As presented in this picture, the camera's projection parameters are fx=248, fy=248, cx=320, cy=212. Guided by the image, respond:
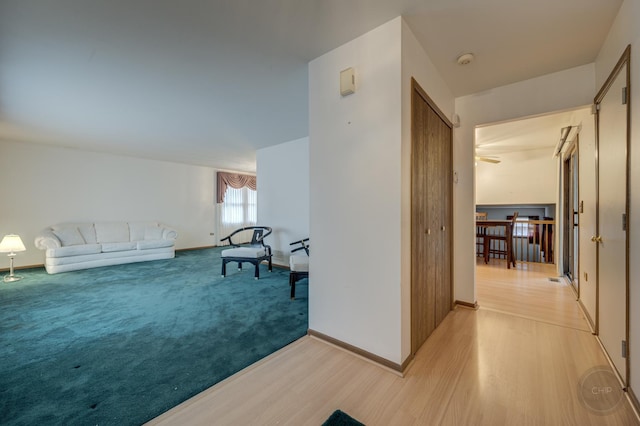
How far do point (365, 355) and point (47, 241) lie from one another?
6.12 meters

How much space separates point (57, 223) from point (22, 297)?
110 inches

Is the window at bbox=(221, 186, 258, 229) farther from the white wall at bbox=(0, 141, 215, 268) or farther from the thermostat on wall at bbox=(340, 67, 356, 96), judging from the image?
the thermostat on wall at bbox=(340, 67, 356, 96)

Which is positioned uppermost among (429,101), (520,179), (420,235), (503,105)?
(503,105)

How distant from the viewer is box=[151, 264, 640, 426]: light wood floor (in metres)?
1.36

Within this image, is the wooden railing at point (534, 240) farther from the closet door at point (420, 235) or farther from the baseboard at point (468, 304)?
the closet door at point (420, 235)

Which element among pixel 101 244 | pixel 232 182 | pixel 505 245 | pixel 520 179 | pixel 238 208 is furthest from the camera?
pixel 238 208

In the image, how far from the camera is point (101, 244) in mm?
5293

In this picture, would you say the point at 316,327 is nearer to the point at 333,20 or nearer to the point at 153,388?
the point at 153,388

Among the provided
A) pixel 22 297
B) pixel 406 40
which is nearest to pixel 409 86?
pixel 406 40

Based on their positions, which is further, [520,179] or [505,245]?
[520,179]

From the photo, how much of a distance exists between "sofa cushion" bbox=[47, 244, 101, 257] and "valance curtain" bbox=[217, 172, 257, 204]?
10.9 ft

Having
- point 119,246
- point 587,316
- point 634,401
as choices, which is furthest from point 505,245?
point 119,246

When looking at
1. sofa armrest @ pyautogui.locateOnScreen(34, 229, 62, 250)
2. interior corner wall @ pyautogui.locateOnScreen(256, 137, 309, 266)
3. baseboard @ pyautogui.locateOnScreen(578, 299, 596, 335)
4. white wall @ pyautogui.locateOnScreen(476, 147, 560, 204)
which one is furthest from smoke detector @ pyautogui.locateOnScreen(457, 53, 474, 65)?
sofa armrest @ pyautogui.locateOnScreen(34, 229, 62, 250)

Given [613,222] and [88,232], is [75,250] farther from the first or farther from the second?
[613,222]
